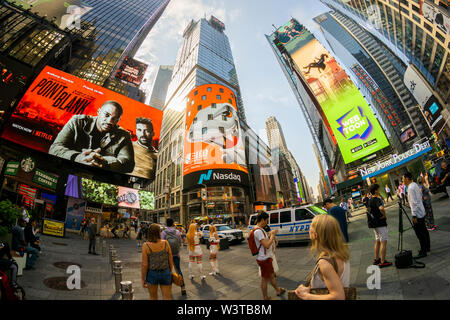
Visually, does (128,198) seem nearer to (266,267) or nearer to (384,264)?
(266,267)

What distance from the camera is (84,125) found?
24391mm

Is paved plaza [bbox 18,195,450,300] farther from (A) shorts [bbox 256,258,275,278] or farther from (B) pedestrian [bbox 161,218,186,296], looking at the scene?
(A) shorts [bbox 256,258,275,278]

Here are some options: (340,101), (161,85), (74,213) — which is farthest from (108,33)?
(161,85)

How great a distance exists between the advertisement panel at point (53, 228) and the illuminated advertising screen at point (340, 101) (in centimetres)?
3911

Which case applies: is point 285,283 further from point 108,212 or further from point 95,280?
point 108,212

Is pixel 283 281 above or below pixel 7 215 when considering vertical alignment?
below

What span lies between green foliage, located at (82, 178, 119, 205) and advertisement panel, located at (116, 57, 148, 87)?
2712 centimetres

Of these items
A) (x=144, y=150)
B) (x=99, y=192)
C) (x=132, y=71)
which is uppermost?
(x=132, y=71)

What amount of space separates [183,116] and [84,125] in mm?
36652

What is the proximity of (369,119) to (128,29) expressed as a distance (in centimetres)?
7419

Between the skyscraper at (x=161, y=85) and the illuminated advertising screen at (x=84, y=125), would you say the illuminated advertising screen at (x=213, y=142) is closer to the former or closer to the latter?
the illuminated advertising screen at (x=84, y=125)

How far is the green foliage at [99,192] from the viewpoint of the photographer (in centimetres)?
2202

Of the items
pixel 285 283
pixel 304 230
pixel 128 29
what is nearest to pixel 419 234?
pixel 285 283

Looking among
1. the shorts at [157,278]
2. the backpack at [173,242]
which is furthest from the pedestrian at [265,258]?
the backpack at [173,242]
